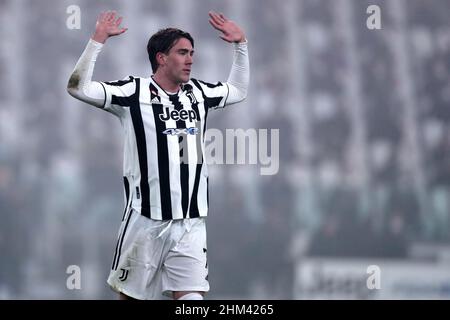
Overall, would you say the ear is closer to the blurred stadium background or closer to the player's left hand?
the player's left hand

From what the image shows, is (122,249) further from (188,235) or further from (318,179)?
(318,179)

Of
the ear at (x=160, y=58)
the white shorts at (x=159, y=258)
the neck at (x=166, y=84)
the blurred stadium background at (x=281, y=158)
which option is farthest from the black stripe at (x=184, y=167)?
the blurred stadium background at (x=281, y=158)

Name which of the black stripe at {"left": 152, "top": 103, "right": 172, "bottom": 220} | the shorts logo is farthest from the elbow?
the shorts logo

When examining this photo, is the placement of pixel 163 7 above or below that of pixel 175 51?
above

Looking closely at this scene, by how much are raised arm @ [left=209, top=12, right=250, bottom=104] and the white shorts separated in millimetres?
877

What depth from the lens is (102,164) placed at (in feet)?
33.4

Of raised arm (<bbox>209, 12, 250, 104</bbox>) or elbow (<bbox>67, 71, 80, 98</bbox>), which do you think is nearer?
elbow (<bbox>67, 71, 80, 98</bbox>)

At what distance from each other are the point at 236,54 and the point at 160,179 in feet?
3.07

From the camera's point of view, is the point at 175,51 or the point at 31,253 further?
the point at 31,253

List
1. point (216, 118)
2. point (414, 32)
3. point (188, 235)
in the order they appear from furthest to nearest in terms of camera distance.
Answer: point (414, 32) < point (216, 118) < point (188, 235)

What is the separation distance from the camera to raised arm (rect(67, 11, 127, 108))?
16.7 feet

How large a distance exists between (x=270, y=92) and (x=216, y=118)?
0.77 m

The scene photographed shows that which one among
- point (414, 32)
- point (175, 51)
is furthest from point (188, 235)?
point (414, 32)

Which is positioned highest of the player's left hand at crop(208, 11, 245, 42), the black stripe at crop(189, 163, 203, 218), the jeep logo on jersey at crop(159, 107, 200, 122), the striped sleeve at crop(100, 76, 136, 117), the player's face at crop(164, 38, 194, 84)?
the player's left hand at crop(208, 11, 245, 42)
